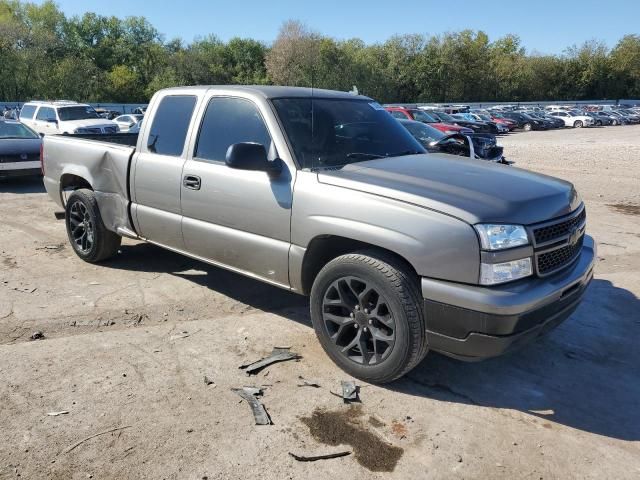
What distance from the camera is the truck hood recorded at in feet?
10.2

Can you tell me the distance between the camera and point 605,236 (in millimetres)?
7543

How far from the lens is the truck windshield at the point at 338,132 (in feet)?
13.1

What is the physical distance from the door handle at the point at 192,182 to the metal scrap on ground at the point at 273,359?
1455 mm

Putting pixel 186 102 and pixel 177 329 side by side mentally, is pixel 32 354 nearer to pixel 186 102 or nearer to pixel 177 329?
pixel 177 329

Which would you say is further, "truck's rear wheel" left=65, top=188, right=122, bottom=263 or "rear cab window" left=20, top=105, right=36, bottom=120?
"rear cab window" left=20, top=105, right=36, bottom=120

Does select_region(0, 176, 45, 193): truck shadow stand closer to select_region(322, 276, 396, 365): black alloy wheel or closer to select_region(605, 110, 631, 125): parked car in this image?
select_region(322, 276, 396, 365): black alloy wheel

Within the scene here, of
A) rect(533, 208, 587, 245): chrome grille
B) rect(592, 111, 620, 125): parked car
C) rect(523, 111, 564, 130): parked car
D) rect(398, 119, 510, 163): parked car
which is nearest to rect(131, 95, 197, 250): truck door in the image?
rect(533, 208, 587, 245): chrome grille

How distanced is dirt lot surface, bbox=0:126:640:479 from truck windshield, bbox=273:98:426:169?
1.45 metres

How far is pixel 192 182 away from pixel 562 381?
314 centimetres

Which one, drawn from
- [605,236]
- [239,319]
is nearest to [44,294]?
[239,319]

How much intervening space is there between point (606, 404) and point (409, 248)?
1629 mm

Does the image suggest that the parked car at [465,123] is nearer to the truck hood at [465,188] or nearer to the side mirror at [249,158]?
the truck hood at [465,188]

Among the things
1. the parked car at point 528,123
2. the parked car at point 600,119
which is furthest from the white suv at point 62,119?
the parked car at point 600,119

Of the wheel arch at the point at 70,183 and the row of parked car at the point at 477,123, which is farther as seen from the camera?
the row of parked car at the point at 477,123
